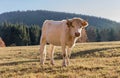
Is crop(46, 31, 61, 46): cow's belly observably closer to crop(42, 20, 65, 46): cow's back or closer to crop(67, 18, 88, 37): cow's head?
crop(42, 20, 65, 46): cow's back

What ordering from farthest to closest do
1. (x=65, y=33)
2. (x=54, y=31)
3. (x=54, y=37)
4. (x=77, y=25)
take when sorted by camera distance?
(x=54, y=31), (x=54, y=37), (x=65, y=33), (x=77, y=25)

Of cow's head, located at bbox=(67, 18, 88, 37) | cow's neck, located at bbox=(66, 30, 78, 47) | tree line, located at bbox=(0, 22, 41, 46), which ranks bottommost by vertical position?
tree line, located at bbox=(0, 22, 41, 46)

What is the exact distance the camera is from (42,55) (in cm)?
1992

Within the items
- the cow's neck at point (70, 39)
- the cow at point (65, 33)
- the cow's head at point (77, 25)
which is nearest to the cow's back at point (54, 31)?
the cow at point (65, 33)

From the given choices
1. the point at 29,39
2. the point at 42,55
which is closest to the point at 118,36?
the point at 29,39

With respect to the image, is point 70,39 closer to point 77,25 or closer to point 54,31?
point 77,25

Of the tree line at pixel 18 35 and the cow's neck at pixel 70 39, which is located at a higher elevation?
the cow's neck at pixel 70 39

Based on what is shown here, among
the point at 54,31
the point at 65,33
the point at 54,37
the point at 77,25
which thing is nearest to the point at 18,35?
the point at 54,31

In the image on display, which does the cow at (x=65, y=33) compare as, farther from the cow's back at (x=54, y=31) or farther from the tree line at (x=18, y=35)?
the tree line at (x=18, y=35)

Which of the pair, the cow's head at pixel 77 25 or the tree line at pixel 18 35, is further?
the tree line at pixel 18 35

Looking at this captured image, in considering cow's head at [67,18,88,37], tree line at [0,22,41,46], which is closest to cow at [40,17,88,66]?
cow's head at [67,18,88,37]

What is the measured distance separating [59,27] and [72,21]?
1.30 m

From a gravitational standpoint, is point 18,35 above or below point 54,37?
below

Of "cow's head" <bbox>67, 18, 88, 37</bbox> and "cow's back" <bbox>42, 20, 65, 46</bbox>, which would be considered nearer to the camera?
"cow's head" <bbox>67, 18, 88, 37</bbox>
